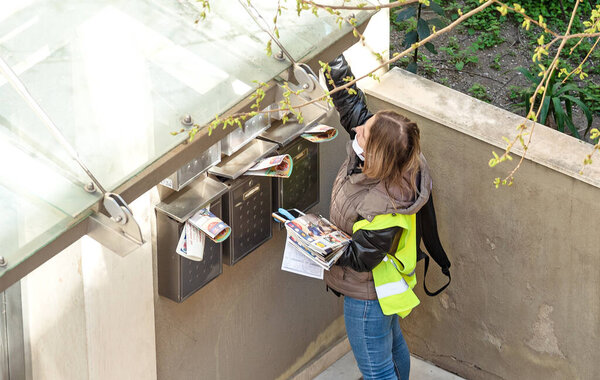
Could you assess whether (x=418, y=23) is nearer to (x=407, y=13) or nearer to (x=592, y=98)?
(x=407, y=13)

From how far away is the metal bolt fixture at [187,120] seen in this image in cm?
387

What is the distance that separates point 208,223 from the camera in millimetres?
4410

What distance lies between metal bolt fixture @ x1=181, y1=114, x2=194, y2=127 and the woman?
95 centimetres

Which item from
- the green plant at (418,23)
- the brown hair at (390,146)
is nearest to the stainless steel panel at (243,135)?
the brown hair at (390,146)

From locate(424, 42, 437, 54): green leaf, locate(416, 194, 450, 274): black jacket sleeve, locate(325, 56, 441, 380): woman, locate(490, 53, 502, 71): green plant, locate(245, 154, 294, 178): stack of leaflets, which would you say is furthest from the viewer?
locate(490, 53, 502, 71): green plant

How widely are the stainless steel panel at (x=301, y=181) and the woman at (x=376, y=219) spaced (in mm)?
248

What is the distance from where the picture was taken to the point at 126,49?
13.1 feet

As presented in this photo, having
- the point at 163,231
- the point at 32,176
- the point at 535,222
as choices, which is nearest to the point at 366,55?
the point at 535,222

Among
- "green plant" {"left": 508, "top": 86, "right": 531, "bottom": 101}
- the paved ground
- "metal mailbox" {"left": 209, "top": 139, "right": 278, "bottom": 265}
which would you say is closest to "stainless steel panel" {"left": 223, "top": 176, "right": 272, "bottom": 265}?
"metal mailbox" {"left": 209, "top": 139, "right": 278, "bottom": 265}

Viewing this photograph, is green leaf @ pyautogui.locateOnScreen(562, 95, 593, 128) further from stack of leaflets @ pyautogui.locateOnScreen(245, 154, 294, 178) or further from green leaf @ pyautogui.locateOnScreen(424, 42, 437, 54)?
stack of leaflets @ pyautogui.locateOnScreen(245, 154, 294, 178)

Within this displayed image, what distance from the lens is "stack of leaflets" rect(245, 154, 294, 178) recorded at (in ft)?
15.2

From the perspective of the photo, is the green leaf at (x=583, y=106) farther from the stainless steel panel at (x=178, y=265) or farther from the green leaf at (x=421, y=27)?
the stainless steel panel at (x=178, y=265)

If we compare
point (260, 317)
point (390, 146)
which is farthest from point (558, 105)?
point (260, 317)

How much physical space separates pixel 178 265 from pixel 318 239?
2.23 ft
